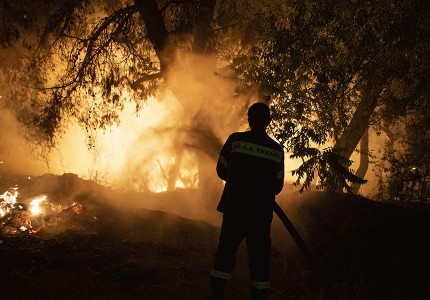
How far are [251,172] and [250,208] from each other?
37 cm

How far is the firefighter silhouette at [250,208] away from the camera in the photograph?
3627mm

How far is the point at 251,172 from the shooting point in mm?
3672

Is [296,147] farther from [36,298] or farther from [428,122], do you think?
[428,122]

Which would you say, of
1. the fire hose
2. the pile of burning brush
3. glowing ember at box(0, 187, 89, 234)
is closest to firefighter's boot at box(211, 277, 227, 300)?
the fire hose

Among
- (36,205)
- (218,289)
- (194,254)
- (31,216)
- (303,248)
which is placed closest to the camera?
(218,289)

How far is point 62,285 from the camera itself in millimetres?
4113

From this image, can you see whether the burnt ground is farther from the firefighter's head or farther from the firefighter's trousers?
the firefighter's head

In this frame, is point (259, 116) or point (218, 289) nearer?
point (218, 289)

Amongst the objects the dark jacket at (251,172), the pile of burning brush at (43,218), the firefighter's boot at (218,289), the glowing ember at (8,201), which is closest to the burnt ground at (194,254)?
the pile of burning brush at (43,218)

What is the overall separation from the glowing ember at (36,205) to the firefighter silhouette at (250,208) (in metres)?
5.12

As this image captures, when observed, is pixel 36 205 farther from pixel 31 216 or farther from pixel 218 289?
pixel 218 289

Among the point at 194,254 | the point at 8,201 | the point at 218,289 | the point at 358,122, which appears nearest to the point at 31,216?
the point at 8,201

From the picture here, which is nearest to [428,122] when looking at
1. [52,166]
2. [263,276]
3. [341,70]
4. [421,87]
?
[421,87]

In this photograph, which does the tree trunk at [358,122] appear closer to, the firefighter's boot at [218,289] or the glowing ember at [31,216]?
the firefighter's boot at [218,289]
